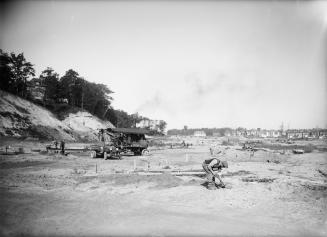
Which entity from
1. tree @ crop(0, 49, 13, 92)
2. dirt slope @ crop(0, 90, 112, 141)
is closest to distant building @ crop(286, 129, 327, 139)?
dirt slope @ crop(0, 90, 112, 141)

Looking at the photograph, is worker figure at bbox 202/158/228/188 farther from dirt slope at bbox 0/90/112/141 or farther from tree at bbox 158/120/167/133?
tree at bbox 158/120/167/133

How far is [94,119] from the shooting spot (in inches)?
2496

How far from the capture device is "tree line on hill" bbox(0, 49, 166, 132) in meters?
50.0

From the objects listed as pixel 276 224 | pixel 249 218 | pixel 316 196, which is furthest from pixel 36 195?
pixel 316 196

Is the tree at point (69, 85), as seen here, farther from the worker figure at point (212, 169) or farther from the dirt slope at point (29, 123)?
the worker figure at point (212, 169)

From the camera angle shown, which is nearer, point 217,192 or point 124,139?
point 217,192

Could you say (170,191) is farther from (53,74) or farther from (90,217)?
(53,74)

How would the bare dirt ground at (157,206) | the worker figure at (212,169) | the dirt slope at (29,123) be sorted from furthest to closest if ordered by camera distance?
1. the dirt slope at (29,123)
2. the worker figure at (212,169)
3. the bare dirt ground at (157,206)

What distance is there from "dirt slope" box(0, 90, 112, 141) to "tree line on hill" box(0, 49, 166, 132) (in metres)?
4.27

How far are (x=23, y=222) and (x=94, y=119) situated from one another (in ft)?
183

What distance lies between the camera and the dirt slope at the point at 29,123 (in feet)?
132

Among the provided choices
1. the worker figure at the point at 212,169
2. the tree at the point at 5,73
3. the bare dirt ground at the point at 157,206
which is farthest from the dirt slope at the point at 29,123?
the worker figure at the point at 212,169

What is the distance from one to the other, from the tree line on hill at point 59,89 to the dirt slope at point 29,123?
4.27 m

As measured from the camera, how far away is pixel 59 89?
195ft
